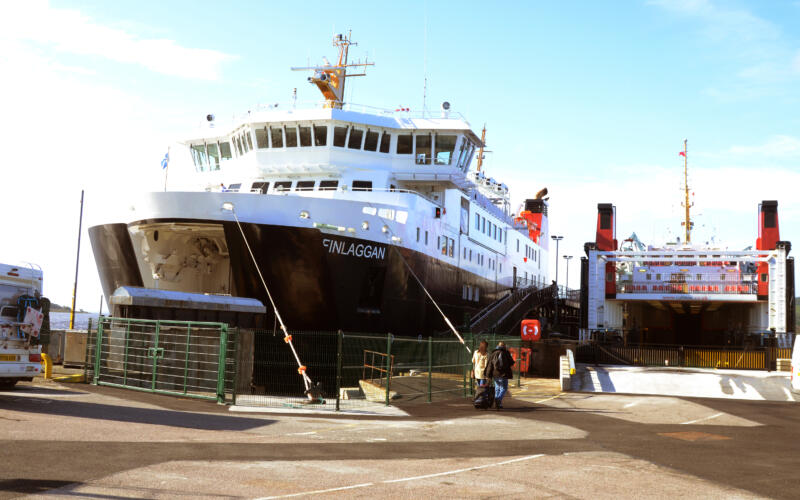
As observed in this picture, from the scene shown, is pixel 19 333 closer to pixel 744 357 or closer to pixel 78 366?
pixel 78 366

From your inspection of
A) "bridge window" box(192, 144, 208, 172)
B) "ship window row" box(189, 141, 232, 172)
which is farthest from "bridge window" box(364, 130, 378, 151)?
"bridge window" box(192, 144, 208, 172)

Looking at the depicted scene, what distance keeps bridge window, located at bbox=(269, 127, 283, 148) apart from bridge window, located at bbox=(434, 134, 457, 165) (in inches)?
252

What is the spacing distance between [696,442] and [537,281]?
4011cm

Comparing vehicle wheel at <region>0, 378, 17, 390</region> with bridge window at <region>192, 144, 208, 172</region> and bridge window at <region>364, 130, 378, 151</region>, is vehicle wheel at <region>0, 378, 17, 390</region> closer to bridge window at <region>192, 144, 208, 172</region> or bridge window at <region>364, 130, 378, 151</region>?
bridge window at <region>364, 130, 378, 151</region>

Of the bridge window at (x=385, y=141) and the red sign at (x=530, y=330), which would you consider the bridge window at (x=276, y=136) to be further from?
the red sign at (x=530, y=330)

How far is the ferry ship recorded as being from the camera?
22.4 meters

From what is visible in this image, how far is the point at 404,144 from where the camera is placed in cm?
3059

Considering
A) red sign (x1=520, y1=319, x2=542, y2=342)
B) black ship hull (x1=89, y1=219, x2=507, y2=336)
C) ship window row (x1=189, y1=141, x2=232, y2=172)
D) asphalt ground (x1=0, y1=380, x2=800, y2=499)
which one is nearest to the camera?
asphalt ground (x1=0, y1=380, x2=800, y2=499)

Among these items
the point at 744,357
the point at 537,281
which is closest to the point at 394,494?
the point at 744,357

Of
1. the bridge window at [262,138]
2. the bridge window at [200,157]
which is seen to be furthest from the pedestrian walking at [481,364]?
the bridge window at [200,157]

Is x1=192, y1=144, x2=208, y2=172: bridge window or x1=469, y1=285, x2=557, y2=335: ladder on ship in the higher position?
x1=192, y1=144, x2=208, y2=172: bridge window

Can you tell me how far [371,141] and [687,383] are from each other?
14564mm

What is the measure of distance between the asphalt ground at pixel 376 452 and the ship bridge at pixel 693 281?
740 inches

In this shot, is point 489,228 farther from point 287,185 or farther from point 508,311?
point 287,185
